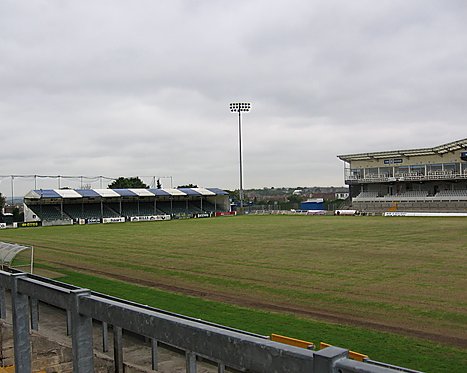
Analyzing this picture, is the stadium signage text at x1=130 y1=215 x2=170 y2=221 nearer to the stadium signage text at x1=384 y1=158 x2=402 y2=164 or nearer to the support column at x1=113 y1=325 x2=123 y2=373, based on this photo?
the stadium signage text at x1=384 y1=158 x2=402 y2=164

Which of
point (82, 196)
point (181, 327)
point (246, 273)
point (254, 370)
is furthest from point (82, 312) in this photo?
point (82, 196)

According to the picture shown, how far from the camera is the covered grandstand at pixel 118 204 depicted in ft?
222

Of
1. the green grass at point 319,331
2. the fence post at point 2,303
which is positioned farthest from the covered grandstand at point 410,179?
the fence post at point 2,303

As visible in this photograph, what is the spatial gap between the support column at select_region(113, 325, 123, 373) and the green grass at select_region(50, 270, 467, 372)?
590cm

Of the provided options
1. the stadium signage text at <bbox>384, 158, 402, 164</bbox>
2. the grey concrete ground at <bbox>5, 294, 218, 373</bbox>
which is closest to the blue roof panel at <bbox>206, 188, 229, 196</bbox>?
the stadium signage text at <bbox>384, 158, 402, 164</bbox>

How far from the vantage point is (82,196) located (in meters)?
70.6

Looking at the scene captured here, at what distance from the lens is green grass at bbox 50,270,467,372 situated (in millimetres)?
9125

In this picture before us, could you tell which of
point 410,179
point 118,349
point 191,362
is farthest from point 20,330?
point 410,179

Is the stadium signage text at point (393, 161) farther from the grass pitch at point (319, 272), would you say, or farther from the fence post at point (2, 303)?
the fence post at point (2, 303)

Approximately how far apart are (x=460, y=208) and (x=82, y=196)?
50976 millimetres

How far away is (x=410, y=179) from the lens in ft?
265

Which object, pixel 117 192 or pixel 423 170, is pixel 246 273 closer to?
pixel 117 192

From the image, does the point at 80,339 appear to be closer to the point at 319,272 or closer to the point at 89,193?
the point at 319,272

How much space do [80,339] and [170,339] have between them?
88 cm
